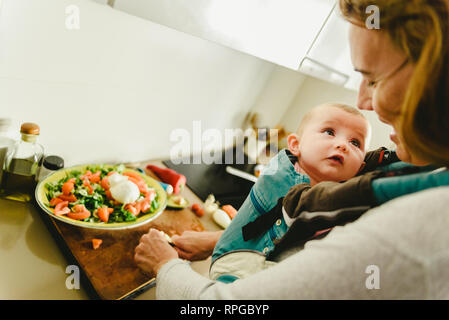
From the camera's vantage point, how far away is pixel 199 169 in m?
1.53

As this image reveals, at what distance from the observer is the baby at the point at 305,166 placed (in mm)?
635

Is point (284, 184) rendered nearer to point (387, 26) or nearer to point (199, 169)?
point (387, 26)

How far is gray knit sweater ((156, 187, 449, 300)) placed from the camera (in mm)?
315

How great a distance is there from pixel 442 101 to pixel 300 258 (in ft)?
0.92

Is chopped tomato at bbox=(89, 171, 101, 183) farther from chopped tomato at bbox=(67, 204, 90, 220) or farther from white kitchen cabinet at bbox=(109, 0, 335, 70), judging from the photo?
white kitchen cabinet at bbox=(109, 0, 335, 70)

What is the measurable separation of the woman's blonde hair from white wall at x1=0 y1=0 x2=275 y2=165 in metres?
0.80

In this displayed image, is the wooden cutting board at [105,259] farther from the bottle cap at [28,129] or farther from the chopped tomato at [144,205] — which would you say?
the bottle cap at [28,129]

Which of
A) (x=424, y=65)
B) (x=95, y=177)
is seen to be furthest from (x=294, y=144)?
(x=95, y=177)

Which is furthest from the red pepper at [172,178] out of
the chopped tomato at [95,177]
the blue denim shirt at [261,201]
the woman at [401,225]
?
the woman at [401,225]

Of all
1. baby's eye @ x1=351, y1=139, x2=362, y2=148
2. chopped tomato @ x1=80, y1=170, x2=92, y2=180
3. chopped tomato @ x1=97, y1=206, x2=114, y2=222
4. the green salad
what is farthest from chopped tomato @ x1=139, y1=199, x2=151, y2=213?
baby's eye @ x1=351, y1=139, x2=362, y2=148

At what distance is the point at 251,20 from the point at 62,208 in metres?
0.77

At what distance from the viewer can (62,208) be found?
30.5 inches

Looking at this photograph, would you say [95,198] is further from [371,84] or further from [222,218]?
[371,84]

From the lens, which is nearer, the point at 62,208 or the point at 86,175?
the point at 62,208
